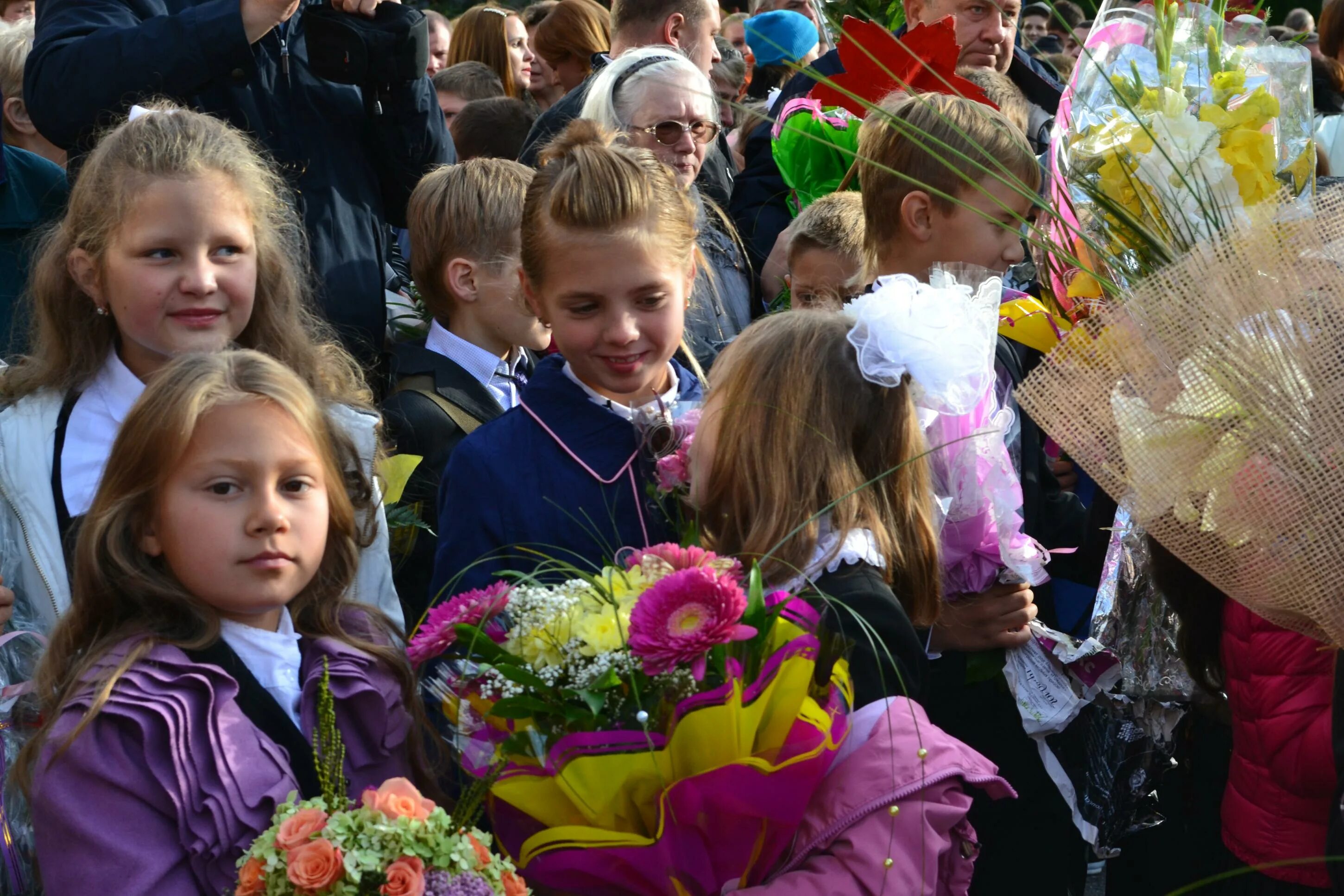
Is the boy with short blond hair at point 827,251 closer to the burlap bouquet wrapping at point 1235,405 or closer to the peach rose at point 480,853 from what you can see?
the burlap bouquet wrapping at point 1235,405

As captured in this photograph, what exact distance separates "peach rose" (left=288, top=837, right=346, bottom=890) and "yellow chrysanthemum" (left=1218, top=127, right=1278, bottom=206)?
176cm

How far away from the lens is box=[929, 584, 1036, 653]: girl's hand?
2.99 metres

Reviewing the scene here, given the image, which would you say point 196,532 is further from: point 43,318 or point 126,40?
point 126,40

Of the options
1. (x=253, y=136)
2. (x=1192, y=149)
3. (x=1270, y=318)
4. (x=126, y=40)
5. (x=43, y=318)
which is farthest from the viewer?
(x=253, y=136)

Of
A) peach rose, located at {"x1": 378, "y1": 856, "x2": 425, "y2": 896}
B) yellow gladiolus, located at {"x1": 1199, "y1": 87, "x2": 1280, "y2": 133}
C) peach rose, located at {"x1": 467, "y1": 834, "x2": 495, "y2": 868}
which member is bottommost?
peach rose, located at {"x1": 467, "y1": 834, "x2": 495, "y2": 868}

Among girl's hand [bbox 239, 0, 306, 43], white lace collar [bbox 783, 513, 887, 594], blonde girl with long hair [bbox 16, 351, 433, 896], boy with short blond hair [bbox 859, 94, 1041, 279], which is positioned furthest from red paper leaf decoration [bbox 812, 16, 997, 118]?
A: blonde girl with long hair [bbox 16, 351, 433, 896]

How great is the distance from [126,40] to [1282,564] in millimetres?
2668

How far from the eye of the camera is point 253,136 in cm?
348

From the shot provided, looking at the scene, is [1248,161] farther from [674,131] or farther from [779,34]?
[779,34]

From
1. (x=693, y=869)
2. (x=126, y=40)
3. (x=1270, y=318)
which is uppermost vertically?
(x=126, y=40)

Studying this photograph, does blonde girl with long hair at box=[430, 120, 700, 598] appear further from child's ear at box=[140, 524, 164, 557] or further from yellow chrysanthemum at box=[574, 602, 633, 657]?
yellow chrysanthemum at box=[574, 602, 633, 657]

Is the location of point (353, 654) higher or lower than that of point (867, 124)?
lower

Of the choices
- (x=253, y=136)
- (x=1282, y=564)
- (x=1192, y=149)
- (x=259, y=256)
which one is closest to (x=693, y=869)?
(x=1282, y=564)

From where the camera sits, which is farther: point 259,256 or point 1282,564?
point 259,256
